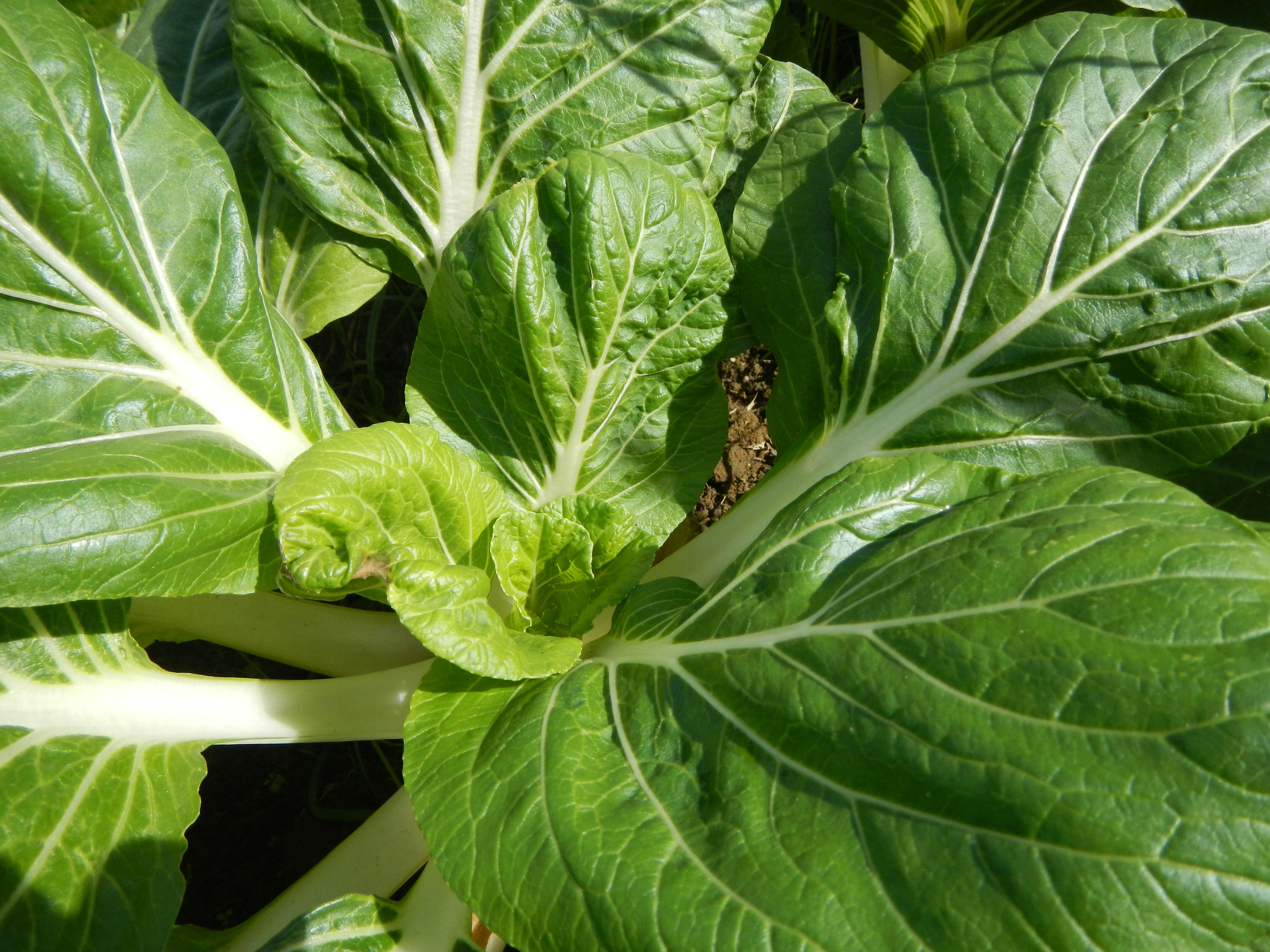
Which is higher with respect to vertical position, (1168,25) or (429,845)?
(1168,25)

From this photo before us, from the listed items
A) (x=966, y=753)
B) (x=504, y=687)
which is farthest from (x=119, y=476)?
(x=966, y=753)

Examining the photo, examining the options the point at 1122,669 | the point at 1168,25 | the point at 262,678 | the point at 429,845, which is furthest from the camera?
the point at 262,678

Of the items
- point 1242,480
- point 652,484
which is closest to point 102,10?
point 652,484

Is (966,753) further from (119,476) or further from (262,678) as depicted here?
(262,678)

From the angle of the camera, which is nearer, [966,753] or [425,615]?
A: [966,753]

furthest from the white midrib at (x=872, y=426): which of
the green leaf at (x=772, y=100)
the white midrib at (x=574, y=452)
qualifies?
the green leaf at (x=772, y=100)

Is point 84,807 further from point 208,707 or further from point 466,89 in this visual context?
point 466,89

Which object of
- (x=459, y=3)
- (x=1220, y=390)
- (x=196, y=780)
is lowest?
(x=196, y=780)
